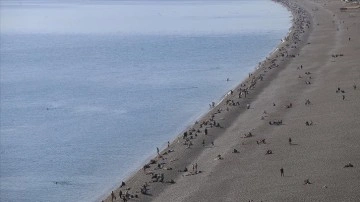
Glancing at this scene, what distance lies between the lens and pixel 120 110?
162ft

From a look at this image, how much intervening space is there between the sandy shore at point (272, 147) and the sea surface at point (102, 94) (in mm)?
2285

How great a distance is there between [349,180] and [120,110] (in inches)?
926

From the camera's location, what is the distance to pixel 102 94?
55.9m

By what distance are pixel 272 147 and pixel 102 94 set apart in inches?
939

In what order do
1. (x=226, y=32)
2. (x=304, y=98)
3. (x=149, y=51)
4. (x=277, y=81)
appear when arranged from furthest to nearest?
(x=226, y=32) → (x=149, y=51) → (x=277, y=81) → (x=304, y=98)

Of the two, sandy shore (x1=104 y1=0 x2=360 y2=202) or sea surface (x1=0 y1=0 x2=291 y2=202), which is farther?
sea surface (x1=0 y1=0 x2=291 y2=202)

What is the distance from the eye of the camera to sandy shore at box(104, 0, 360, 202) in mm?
28578

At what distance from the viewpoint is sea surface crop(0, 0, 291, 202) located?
3469cm

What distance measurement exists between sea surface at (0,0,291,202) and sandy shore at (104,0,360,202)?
2285 millimetres

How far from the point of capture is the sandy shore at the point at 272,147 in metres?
28.6

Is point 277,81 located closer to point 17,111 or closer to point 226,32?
point 17,111

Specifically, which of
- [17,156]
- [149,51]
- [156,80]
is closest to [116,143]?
[17,156]

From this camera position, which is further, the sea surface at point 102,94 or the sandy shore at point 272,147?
the sea surface at point 102,94

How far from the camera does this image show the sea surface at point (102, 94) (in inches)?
1366
